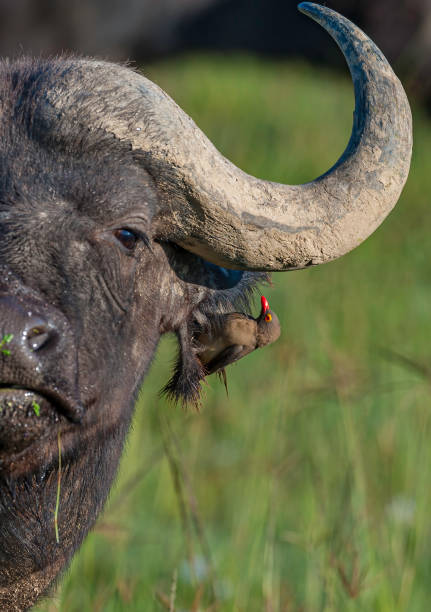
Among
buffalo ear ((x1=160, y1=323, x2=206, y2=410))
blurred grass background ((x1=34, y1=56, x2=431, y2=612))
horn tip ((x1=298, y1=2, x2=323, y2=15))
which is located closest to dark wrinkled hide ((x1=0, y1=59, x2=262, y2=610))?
buffalo ear ((x1=160, y1=323, x2=206, y2=410))

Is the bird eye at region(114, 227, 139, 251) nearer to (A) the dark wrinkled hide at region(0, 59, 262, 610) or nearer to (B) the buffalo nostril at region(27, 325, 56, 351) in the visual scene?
(A) the dark wrinkled hide at region(0, 59, 262, 610)

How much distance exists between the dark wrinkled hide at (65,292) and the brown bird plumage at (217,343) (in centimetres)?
15

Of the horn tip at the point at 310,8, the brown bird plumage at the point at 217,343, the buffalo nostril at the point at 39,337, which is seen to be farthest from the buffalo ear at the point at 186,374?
the horn tip at the point at 310,8

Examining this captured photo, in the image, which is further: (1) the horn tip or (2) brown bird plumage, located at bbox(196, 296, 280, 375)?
(2) brown bird plumage, located at bbox(196, 296, 280, 375)

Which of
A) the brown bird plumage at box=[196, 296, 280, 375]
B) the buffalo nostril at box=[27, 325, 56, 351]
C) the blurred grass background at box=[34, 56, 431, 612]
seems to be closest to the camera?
the buffalo nostril at box=[27, 325, 56, 351]

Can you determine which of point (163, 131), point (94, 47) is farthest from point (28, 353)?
point (94, 47)

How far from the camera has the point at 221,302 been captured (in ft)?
9.83

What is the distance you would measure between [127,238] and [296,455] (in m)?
2.20

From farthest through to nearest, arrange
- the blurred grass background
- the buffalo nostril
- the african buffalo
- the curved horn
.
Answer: the blurred grass background → the curved horn → the african buffalo → the buffalo nostril

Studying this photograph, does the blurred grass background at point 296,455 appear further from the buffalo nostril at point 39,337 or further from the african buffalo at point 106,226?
the buffalo nostril at point 39,337

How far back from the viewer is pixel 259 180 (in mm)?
2676

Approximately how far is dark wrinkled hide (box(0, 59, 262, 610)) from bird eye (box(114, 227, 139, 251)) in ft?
0.06

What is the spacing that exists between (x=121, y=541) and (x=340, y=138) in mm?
8975

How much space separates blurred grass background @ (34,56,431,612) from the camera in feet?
12.8
